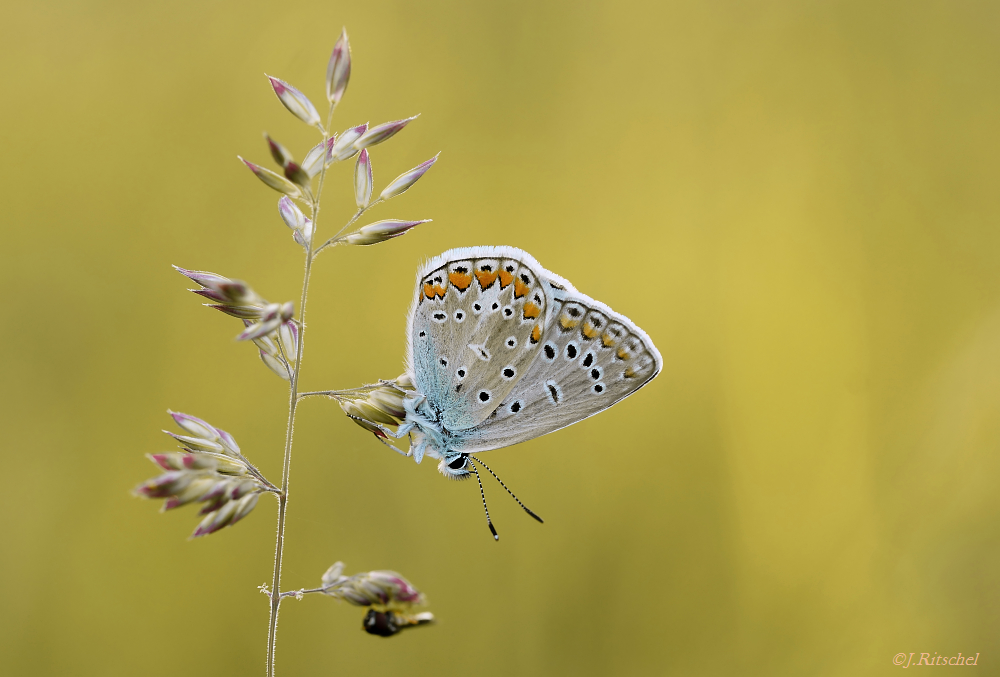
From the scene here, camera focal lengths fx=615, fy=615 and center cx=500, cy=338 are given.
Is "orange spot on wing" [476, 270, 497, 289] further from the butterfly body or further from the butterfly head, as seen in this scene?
the butterfly head

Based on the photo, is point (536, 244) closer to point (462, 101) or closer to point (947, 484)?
point (462, 101)

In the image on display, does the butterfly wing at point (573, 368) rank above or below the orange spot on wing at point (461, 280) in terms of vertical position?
below

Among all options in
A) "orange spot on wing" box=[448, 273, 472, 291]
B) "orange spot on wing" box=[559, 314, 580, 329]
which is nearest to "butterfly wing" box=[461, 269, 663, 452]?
"orange spot on wing" box=[559, 314, 580, 329]

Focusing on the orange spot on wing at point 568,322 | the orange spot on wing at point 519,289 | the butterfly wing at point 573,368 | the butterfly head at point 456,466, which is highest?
the orange spot on wing at point 519,289

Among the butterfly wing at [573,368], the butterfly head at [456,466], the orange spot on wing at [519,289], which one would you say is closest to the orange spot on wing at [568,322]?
the butterfly wing at [573,368]

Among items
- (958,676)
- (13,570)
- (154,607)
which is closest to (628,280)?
(958,676)

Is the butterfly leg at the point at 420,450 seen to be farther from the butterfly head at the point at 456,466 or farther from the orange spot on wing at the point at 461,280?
the orange spot on wing at the point at 461,280

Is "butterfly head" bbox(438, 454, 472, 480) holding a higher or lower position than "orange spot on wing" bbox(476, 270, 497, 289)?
lower

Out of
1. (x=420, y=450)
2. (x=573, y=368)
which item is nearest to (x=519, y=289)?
(x=573, y=368)
